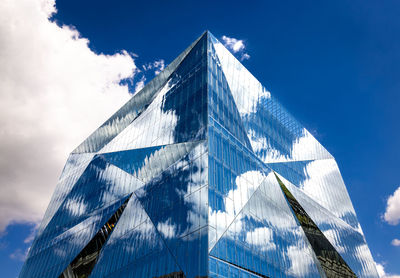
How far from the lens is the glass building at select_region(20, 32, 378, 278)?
927 inches

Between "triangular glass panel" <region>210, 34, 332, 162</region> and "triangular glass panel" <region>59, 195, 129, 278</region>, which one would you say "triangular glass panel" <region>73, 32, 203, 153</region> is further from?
"triangular glass panel" <region>59, 195, 129, 278</region>

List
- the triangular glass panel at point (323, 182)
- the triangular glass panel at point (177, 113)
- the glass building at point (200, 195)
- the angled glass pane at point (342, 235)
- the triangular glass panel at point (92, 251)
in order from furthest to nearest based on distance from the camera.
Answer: the triangular glass panel at point (323, 182) → the angled glass pane at point (342, 235) → the triangular glass panel at point (92, 251) → the triangular glass panel at point (177, 113) → the glass building at point (200, 195)

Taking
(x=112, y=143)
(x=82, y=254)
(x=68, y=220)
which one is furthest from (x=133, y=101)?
(x=82, y=254)

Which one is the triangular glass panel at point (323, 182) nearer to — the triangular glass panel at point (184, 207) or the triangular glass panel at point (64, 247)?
the triangular glass panel at point (184, 207)

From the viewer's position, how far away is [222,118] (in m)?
31.2

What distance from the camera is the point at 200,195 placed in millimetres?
23531

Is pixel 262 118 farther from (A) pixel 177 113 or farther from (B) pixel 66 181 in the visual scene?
(B) pixel 66 181

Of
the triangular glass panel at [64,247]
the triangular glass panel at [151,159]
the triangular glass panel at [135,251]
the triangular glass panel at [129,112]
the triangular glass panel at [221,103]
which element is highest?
the triangular glass panel at [129,112]

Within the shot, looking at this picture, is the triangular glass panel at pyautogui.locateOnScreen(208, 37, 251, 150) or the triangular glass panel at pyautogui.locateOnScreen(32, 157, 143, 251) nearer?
the triangular glass panel at pyautogui.locateOnScreen(208, 37, 251, 150)

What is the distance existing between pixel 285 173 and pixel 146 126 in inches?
764

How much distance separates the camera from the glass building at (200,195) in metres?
23.5

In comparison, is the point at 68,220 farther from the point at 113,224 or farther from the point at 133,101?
the point at 133,101

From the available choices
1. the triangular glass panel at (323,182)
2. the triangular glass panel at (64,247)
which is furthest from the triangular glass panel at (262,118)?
the triangular glass panel at (64,247)

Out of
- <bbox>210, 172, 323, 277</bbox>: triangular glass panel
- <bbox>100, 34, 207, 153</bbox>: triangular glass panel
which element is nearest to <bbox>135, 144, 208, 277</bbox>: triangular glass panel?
<bbox>210, 172, 323, 277</bbox>: triangular glass panel
